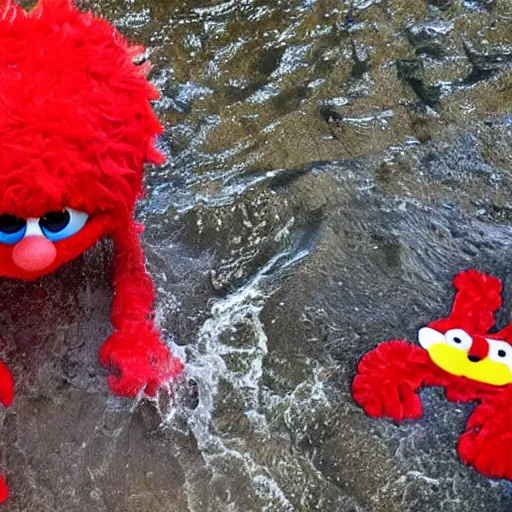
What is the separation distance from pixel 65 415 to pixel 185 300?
39cm

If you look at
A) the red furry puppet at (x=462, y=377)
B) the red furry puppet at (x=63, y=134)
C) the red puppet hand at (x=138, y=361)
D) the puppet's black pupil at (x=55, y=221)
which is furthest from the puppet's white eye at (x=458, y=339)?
the puppet's black pupil at (x=55, y=221)

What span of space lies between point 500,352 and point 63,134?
40.6 inches

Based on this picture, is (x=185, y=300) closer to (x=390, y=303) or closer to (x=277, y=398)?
(x=277, y=398)

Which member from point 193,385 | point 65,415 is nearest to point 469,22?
point 193,385

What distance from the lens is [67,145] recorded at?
1.38 meters

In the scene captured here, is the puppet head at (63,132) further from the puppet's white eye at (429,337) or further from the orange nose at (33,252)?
the puppet's white eye at (429,337)

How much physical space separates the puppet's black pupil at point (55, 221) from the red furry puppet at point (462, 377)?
70cm

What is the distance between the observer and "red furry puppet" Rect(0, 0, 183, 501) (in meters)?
1.36

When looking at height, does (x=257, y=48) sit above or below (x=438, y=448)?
above

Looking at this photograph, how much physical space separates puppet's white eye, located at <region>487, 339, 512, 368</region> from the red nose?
15 mm

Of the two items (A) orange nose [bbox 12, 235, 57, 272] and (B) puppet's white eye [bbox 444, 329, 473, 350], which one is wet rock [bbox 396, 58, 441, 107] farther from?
(A) orange nose [bbox 12, 235, 57, 272]

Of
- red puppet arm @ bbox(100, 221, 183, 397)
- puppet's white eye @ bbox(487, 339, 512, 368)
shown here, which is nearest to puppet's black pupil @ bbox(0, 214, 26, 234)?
red puppet arm @ bbox(100, 221, 183, 397)

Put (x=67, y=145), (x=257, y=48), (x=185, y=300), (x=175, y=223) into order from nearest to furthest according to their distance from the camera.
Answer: (x=67, y=145), (x=185, y=300), (x=175, y=223), (x=257, y=48)

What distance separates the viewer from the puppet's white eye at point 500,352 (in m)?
1.72
